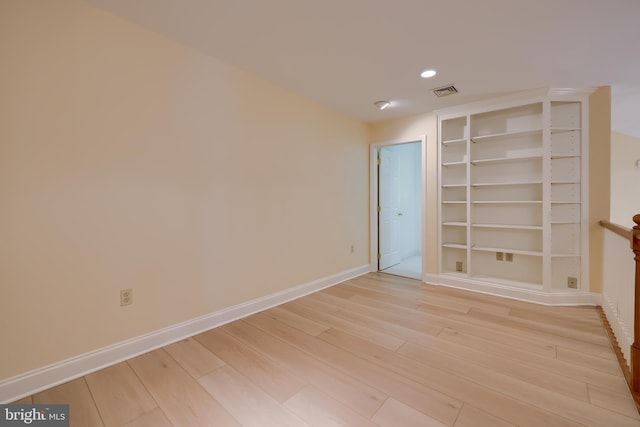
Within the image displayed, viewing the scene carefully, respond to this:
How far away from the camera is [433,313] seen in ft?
8.91

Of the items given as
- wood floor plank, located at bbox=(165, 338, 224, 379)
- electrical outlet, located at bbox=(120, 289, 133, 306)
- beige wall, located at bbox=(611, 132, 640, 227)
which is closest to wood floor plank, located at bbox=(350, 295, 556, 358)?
wood floor plank, located at bbox=(165, 338, 224, 379)

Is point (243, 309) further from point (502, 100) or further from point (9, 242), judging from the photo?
point (502, 100)

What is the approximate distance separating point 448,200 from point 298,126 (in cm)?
234

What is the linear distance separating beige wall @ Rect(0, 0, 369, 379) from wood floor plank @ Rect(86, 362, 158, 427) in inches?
9.1

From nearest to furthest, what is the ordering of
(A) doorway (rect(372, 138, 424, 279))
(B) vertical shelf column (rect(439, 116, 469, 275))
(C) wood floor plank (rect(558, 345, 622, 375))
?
1. (C) wood floor plank (rect(558, 345, 622, 375))
2. (B) vertical shelf column (rect(439, 116, 469, 275))
3. (A) doorway (rect(372, 138, 424, 279))

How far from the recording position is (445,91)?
3.02 meters

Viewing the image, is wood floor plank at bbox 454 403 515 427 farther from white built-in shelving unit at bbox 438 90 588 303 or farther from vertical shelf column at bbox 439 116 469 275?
vertical shelf column at bbox 439 116 469 275

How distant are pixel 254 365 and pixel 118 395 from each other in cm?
79

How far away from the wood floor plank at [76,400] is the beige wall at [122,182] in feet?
0.60

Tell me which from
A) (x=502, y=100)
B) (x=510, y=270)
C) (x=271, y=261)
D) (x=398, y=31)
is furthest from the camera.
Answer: (x=510, y=270)


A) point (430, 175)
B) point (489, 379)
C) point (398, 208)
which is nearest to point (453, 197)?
point (430, 175)

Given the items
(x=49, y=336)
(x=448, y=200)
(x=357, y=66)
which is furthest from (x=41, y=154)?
(x=448, y=200)

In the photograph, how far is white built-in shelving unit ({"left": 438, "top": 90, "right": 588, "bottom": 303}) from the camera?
2953mm

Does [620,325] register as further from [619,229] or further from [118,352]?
[118,352]
